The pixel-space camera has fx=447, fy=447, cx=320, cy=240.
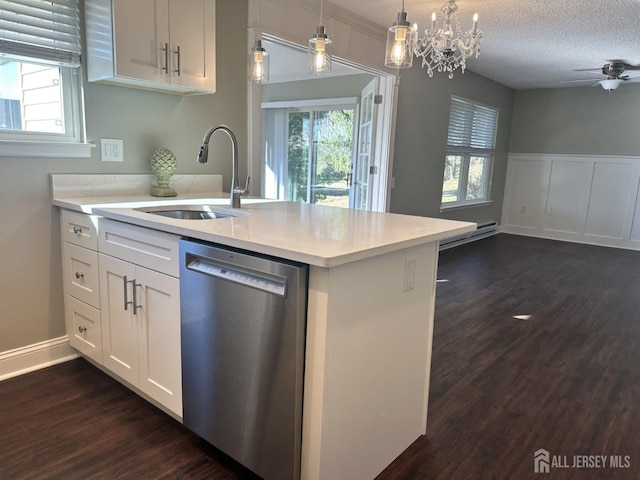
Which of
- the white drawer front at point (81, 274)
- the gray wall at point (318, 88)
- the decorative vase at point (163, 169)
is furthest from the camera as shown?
the gray wall at point (318, 88)

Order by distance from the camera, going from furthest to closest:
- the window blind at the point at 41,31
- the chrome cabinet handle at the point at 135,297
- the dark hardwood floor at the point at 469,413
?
the window blind at the point at 41,31 → the chrome cabinet handle at the point at 135,297 → the dark hardwood floor at the point at 469,413

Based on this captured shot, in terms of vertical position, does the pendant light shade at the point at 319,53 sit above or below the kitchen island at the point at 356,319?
above

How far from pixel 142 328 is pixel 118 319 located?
22 cm

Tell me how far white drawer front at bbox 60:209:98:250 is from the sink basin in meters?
0.28

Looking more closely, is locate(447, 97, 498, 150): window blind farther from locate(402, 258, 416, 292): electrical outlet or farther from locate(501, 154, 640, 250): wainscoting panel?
locate(402, 258, 416, 292): electrical outlet

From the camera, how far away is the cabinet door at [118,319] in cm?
196

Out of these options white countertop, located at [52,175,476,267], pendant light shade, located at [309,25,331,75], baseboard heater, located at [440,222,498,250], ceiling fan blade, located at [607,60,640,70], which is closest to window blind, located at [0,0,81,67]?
white countertop, located at [52,175,476,267]

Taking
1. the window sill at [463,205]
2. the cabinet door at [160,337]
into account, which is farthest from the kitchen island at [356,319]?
the window sill at [463,205]

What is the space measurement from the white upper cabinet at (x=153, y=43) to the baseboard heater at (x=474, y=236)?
13.6 ft

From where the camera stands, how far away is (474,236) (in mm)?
6609

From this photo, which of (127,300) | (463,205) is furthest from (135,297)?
(463,205)

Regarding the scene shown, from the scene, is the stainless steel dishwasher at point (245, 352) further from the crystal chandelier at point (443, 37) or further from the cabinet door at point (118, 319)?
the crystal chandelier at point (443, 37)

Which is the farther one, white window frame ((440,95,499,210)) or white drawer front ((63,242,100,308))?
white window frame ((440,95,499,210))

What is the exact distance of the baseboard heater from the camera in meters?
5.88
